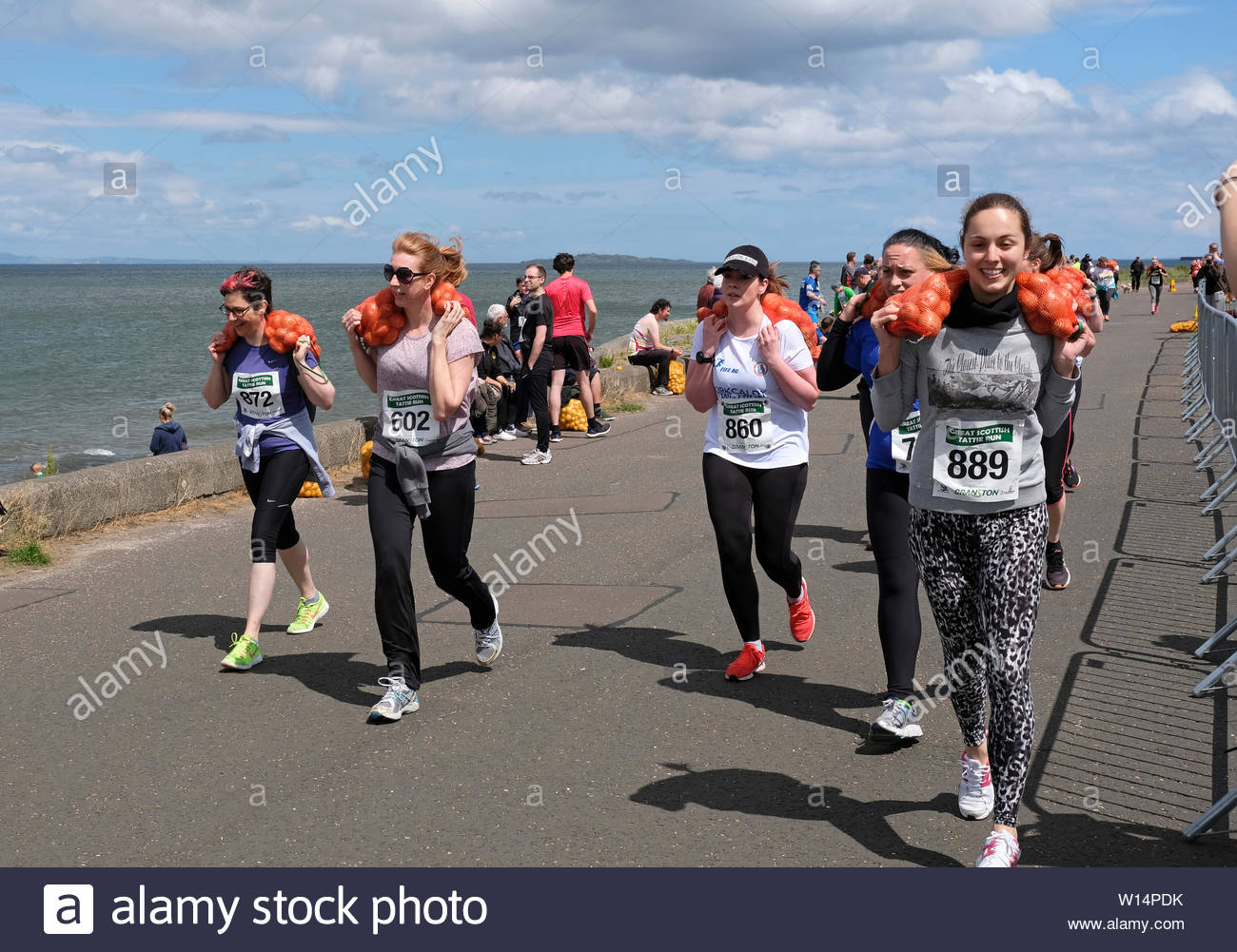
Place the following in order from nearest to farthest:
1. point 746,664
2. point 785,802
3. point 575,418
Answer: point 785,802 < point 746,664 < point 575,418

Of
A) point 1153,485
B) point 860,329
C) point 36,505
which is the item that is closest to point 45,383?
point 36,505

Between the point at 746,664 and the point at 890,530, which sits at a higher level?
Result: the point at 890,530

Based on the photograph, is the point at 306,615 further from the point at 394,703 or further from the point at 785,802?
the point at 785,802

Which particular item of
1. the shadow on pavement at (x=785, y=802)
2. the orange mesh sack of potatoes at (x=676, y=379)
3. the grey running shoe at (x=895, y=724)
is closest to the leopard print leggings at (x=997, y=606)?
the shadow on pavement at (x=785, y=802)

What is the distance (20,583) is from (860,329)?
5680mm

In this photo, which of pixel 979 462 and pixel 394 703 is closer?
pixel 979 462

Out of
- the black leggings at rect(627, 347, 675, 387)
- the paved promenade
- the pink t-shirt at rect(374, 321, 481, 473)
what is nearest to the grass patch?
the paved promenade

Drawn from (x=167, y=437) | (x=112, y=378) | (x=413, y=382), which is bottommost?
(x=112, y=378)

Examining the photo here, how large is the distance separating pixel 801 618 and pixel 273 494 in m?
2.76

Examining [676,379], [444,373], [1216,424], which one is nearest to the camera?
[444,373]

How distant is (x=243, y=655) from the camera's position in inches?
257

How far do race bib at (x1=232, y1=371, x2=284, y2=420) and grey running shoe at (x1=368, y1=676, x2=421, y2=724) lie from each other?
1.66 meters

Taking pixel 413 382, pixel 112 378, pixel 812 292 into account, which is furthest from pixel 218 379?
pixel 112 378

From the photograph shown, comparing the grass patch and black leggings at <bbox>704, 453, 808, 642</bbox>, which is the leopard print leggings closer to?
black leggings at <bbox>704, 453, 808, 642</bbox>
